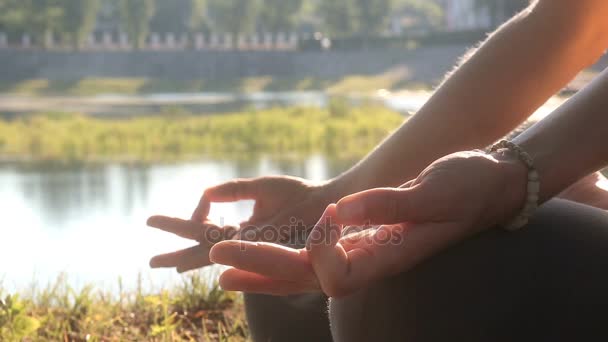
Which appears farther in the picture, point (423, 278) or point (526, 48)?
point (526, 48)

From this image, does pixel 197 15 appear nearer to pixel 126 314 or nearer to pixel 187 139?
pixel 187 139

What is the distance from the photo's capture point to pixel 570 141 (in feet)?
2.78

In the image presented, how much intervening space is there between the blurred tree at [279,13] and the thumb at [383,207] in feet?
129

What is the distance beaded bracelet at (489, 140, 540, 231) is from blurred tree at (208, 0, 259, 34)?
3757 centimetres

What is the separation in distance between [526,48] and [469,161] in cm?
45

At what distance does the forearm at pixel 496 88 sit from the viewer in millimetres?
1165

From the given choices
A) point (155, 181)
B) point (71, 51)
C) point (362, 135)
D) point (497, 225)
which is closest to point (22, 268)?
point (155, 181)

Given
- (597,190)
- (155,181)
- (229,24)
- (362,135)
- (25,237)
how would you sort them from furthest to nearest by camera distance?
(229,24), (362,135), (155,181), (25,237), (597,190)

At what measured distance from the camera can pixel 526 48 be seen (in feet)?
3.89

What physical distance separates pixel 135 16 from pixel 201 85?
4.56 m

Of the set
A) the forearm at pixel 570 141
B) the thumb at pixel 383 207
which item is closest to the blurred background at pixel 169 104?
the forearm at pixel 570 141

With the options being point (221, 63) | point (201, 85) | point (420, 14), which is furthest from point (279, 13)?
point (420, 14)

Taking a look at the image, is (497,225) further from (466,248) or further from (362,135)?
(362,135)

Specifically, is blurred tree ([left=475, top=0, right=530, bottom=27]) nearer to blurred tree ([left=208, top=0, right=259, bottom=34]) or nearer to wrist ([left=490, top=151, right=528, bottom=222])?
blurred tree ([left=208, top=0, right=259, bottom=34])
